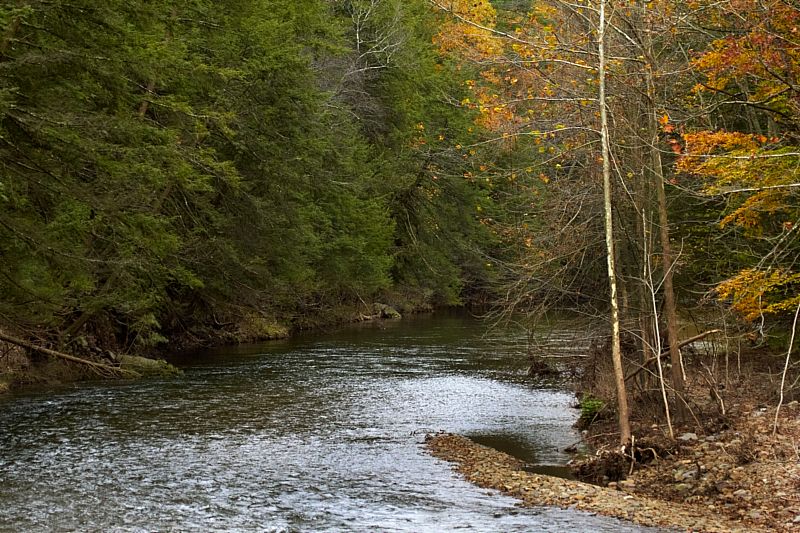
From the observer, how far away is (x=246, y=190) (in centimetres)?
2652

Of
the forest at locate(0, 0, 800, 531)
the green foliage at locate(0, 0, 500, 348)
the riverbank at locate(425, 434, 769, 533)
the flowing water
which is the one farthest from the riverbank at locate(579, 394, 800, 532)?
the green foliage at locate(0, 0, 500, 348)

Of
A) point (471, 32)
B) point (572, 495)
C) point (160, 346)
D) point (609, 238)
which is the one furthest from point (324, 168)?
point (572, 495)

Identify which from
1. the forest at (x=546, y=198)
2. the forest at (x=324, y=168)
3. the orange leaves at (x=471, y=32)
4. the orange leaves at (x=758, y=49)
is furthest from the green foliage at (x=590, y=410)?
the orange leaves at (x=471, y=32)

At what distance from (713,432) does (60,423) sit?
429 inches

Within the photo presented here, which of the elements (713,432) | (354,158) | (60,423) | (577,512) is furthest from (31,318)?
(354,158)

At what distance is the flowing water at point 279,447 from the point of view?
1024cm

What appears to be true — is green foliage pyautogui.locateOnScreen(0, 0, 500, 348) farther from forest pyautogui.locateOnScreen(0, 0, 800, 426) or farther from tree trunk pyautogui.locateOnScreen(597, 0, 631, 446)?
tree trunk pyautogui.locateOnScreen(597, 0, 631, 446)

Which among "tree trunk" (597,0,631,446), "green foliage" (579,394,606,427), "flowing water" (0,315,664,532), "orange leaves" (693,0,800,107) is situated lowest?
"flowing water" (0,315,664,532)

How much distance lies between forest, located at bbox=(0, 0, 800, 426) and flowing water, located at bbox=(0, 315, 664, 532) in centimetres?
203

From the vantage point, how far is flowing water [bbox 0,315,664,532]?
10.2m

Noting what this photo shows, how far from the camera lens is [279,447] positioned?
46.4 ft

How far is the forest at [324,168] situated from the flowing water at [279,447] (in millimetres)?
2035

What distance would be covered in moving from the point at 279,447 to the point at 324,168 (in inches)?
845

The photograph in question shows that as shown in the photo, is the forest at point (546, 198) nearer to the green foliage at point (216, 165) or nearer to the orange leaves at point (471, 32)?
the green foliage at point (216, 165)
